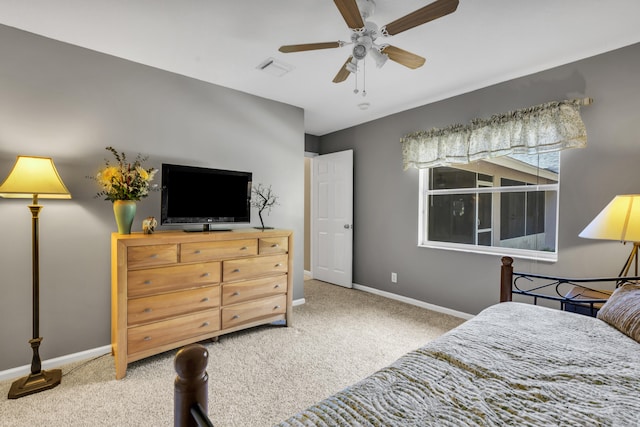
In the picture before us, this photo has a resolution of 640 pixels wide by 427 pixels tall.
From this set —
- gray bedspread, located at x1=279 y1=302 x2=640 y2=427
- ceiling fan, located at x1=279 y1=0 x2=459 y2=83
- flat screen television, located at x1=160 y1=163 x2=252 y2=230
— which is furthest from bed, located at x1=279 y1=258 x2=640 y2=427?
flat screen television, located at x1=160 y1=163 x2=252 y2=230

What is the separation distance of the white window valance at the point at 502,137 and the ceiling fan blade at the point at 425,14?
1.75m

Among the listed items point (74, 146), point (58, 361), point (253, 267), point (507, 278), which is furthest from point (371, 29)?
point (58, 361)

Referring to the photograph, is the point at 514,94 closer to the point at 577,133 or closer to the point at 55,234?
the point at 577,133

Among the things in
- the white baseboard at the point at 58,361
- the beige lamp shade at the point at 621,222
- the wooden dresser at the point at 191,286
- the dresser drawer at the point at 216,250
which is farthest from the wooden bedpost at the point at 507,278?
the white baseboard at the point at 58,361

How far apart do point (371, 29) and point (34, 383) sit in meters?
3.18

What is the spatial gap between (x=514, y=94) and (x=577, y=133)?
695mm

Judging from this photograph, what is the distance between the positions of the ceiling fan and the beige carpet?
222 centimetres

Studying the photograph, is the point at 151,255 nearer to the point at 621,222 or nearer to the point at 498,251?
the point at 621,222

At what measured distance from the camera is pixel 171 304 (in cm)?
236

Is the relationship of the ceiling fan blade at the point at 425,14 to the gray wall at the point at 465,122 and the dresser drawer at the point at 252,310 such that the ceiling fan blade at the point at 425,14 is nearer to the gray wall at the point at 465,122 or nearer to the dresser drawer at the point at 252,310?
the gray wall at the point at 465,122

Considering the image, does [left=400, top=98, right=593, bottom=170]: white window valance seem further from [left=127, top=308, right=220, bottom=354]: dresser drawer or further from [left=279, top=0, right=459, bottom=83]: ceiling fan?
[left=127, top=308, right=220, bottom=354]: dresser drawer

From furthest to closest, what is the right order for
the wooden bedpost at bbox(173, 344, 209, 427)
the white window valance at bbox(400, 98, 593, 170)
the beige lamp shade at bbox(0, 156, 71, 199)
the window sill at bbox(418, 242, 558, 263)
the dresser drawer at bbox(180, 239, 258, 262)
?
the window sill at bbox(418, 242, 558, 263)
the white window valance at bbox(400, 98, 593, 170)
the dresser drawer at bbox(180, 239, 258, 262)
the beige lamp shade at bbox(0, 156, 71, 199)
the wooden bedpost at bbox(173, 344, 209, 427)

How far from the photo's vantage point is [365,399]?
0.83 metres

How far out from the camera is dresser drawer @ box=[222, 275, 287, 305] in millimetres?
2674
